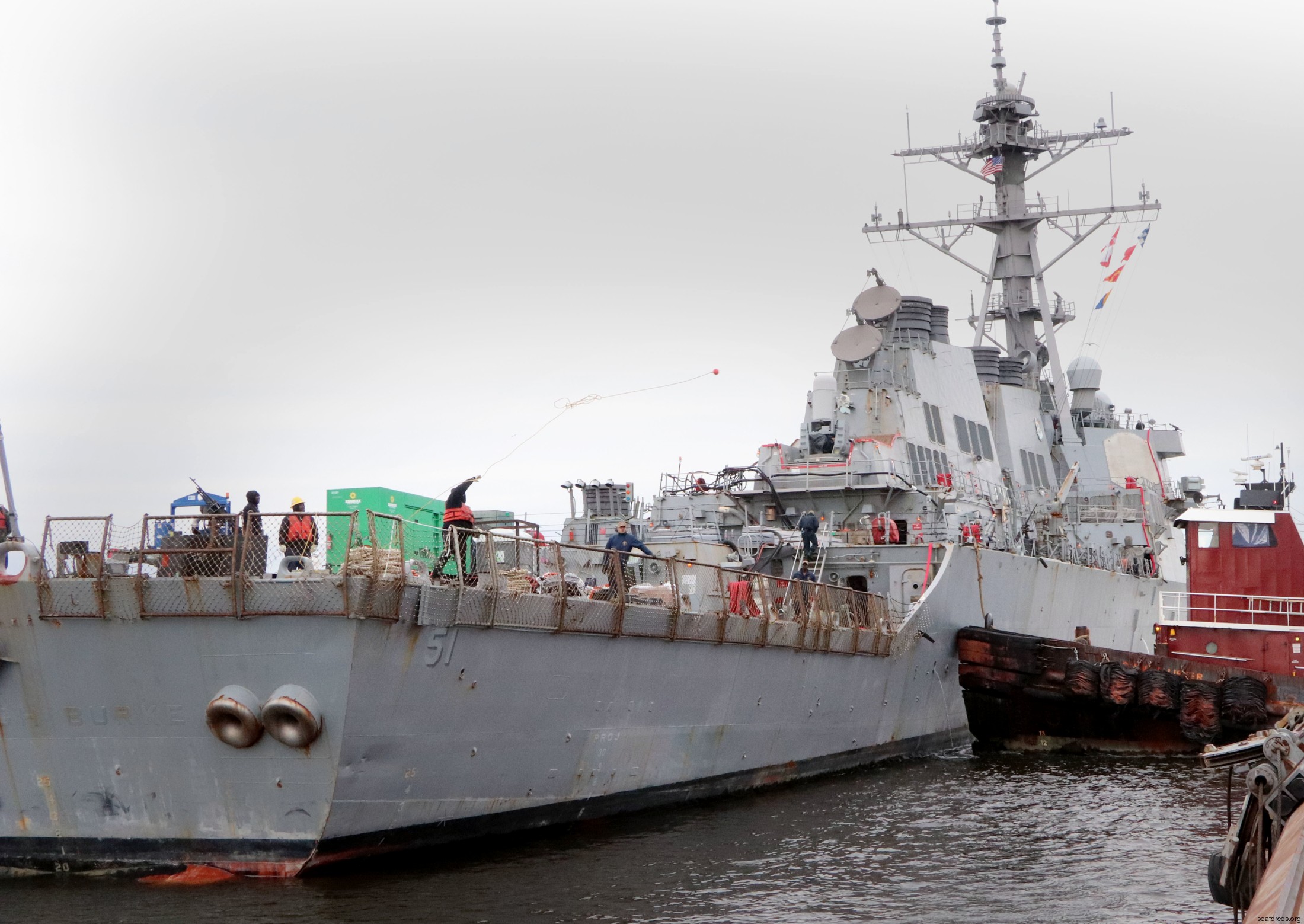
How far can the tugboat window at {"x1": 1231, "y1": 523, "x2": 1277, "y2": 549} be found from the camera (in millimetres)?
24844

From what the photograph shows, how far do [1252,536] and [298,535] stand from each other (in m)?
18.3

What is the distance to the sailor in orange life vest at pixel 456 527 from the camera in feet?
45.2

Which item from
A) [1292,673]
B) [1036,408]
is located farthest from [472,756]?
[1036,408]

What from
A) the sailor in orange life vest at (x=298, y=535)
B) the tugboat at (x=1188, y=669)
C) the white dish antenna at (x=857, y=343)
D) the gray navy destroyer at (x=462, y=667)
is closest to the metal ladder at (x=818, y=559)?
the gray navy destroyer at (x=462, y=667)

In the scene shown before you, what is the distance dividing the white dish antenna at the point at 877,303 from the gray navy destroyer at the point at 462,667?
2.60 m

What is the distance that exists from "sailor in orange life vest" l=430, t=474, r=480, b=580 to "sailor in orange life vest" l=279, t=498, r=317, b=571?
3.99ft

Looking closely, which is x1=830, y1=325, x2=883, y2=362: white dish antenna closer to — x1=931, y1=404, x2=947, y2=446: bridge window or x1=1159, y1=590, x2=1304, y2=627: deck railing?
x1=931, y1=404, x2=947, y2=446: bridge window

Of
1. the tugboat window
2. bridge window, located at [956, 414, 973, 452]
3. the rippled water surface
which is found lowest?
the rippled water surface

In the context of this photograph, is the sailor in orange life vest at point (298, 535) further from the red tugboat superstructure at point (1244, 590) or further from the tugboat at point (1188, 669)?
the red tugboat superstructure at point (1244, 590)

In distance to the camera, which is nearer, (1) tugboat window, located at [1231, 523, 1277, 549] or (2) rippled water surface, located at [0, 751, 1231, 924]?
(2) rippled water surface, located at [0, 751, 1231, 924]

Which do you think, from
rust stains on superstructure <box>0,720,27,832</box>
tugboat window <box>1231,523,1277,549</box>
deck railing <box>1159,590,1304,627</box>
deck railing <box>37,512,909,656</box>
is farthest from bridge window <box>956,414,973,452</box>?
rust stains on superstructure <box>0,720,27,832</box>

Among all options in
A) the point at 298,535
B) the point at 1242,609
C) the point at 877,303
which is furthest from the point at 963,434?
the point at 298,535

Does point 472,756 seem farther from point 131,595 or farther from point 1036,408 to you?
point 1036,408

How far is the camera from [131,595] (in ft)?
42.4
